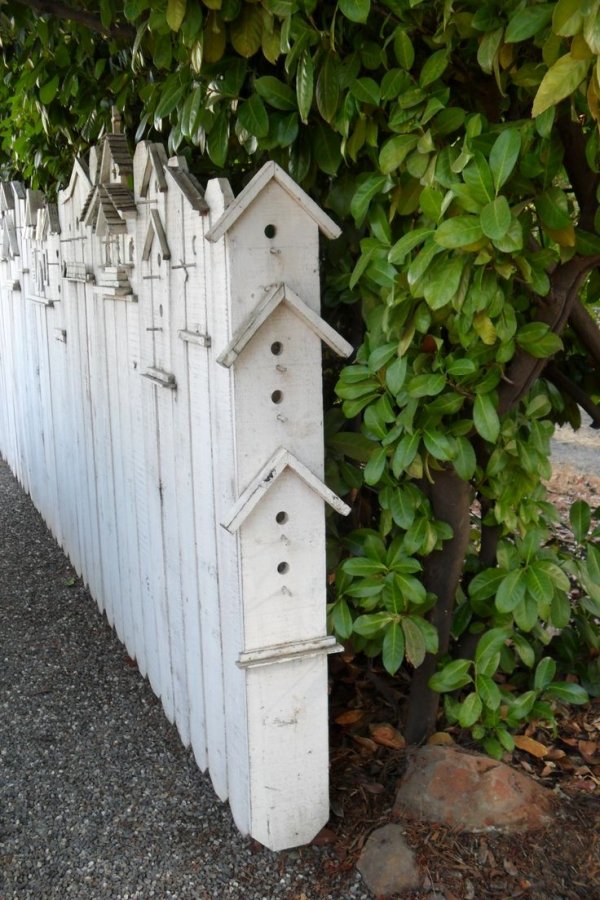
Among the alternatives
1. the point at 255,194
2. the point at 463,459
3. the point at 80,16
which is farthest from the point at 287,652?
the point at 80,16

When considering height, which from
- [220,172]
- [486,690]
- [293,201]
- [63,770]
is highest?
[220,172]

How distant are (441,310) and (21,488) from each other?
561cm

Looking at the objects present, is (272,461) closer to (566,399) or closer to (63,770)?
(566,399)

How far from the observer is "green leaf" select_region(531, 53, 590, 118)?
1580 mm

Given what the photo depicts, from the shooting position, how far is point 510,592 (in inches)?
98.0

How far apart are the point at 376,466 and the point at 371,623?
16.7 inches

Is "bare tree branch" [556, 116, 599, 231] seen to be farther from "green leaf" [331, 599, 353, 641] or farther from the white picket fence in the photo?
"green leaf" [331, 599, 353, 641]

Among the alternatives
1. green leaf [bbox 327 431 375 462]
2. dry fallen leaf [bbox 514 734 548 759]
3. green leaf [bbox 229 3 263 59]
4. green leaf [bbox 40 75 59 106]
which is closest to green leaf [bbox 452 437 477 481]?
green leaf [bbox 327 431 375 462]

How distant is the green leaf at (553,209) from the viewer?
2.05m

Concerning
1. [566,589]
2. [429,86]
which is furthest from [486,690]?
[429,86]

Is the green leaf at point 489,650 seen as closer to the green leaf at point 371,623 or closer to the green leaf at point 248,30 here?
the green leaf at point 371,623

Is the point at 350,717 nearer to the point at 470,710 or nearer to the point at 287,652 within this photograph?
the point at 470,710

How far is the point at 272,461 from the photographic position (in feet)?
7.77

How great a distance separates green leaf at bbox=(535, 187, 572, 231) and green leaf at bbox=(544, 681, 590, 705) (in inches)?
53.0
